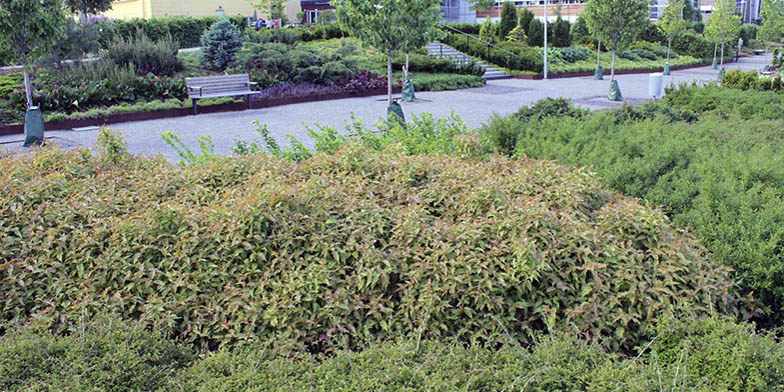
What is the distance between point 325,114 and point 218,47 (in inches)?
267

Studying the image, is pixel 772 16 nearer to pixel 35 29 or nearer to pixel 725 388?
pixel 35 29

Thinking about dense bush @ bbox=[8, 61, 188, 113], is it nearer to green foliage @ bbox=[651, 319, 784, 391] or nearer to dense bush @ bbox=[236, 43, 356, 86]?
dense bush @ bbox=[236, 43, 356, 86]

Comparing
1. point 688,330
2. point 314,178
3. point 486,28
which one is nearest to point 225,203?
point 314,178

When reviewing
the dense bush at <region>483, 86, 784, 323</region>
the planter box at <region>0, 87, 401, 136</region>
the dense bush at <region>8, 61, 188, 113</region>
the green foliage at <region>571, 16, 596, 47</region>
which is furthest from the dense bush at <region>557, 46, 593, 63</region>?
the dense bush at <region>483, 86, 784, 323</region>

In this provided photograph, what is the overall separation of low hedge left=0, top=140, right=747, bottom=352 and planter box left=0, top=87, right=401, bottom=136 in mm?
10328

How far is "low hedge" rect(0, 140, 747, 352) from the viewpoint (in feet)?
11.2

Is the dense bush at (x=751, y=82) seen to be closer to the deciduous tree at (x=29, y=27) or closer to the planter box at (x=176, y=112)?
the planter box at (x=176, y=112)

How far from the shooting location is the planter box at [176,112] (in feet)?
45.9

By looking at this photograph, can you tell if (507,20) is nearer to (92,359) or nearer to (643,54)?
(643,54)

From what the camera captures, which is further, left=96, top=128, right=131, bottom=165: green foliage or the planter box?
the planter box

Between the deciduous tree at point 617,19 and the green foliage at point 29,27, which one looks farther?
the deciduous tree at point 617,19

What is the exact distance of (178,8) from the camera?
39562 millimetres

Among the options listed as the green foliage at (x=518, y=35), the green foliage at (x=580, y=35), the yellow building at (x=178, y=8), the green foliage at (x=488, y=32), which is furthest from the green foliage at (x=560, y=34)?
the yellow building at (x=178, y=8)

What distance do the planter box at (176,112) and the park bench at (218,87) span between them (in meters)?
0.25
